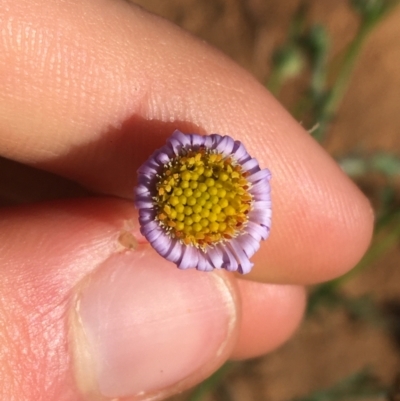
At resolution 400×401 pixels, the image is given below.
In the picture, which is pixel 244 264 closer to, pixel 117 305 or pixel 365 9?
pixel 117 305

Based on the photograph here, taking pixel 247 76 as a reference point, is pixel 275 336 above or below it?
below

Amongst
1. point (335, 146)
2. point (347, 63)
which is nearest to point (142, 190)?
point (347, 63)

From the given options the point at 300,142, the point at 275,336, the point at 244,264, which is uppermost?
the point at 300,142

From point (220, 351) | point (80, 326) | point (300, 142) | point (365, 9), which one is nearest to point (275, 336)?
point (220, 351)

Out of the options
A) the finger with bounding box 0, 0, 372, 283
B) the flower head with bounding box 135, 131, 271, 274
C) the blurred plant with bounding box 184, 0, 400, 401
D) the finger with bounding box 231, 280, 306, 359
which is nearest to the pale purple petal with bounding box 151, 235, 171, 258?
the flower head with bounding box 135, 131, 271, 274

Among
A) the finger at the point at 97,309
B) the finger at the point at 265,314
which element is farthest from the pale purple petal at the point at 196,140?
the finger at the point at 265,314

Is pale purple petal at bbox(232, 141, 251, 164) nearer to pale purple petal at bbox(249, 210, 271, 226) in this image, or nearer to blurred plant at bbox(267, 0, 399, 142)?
pale purple petal at bbox(249, 210, 271, 226)
